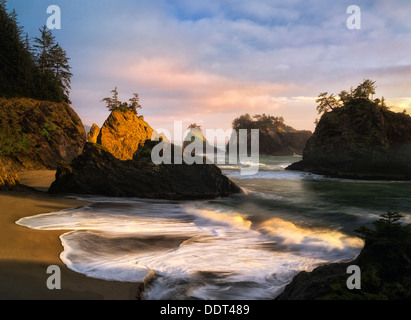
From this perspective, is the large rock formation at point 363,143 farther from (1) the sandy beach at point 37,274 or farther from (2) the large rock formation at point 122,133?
(1) the sandy beach at point 37,274

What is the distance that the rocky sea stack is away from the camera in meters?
11.6

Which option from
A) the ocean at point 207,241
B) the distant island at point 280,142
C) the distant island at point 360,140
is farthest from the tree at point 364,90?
the distant island at point 280,142

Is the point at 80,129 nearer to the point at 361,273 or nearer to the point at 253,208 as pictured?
the point at 253,208

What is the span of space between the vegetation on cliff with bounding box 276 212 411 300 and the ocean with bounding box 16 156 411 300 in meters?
0.92

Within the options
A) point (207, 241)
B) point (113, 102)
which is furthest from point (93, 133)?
point (207, 241)

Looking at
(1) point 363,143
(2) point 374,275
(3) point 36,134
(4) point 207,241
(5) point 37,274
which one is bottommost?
(4) point 207,241

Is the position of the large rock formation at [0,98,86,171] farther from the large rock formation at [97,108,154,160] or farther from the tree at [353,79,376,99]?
the tree at [353,79,376,99]

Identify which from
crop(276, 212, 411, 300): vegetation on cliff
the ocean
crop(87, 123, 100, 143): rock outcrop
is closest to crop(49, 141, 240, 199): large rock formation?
the ocean

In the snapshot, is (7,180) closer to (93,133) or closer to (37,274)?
(37,274)

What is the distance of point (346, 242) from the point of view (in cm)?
711

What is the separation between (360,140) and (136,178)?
21.8 metres

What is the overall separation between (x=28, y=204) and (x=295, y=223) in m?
9.18

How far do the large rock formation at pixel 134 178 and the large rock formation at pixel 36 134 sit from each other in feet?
A: 34.3

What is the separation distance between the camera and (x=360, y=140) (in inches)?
949
